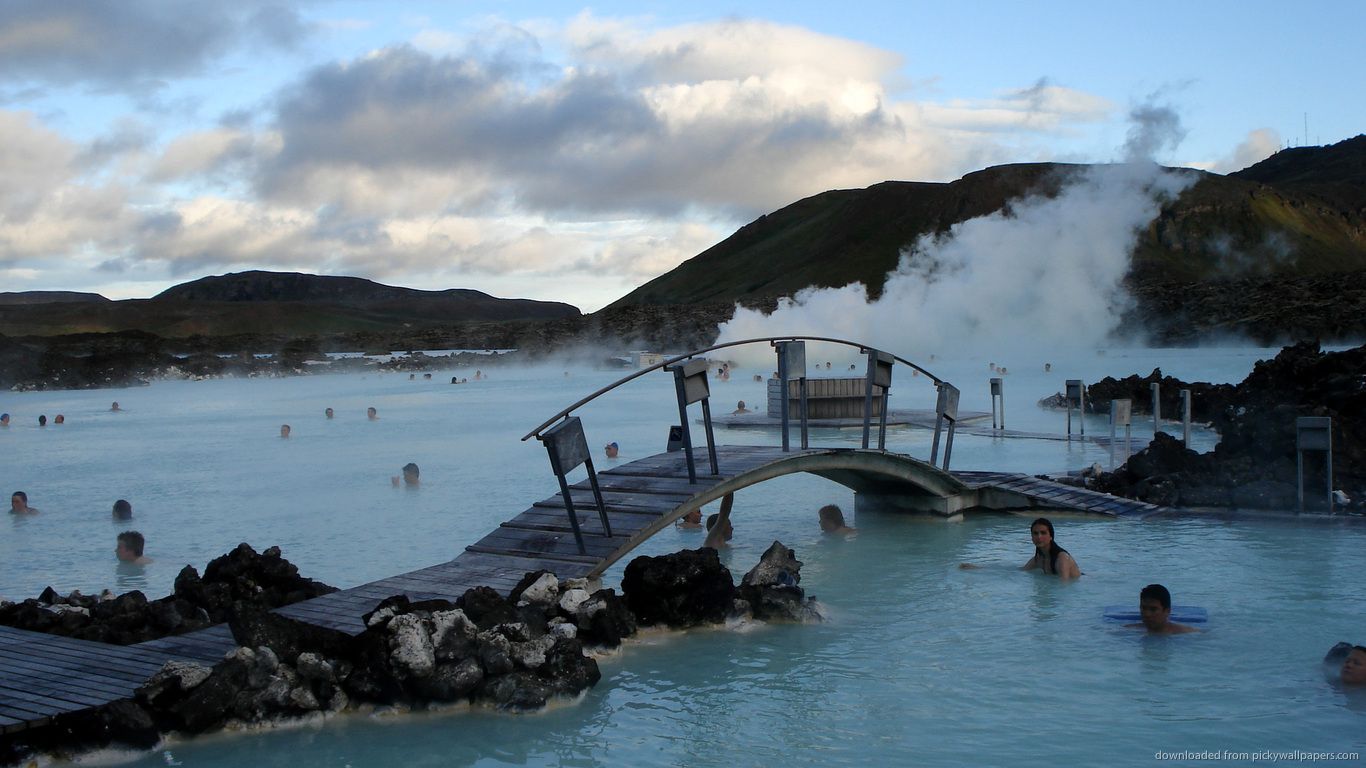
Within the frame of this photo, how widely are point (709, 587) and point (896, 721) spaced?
6.99 ft

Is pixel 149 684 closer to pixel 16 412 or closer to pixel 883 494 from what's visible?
pixel 883 494

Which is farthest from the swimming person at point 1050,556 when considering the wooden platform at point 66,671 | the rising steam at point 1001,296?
the rising steam at point 1001,296

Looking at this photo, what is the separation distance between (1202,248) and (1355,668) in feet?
453

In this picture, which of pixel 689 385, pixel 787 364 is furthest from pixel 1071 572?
pixel 689 385

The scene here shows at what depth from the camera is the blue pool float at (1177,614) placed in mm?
8578

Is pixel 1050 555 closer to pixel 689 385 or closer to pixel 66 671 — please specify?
pixel 689 385

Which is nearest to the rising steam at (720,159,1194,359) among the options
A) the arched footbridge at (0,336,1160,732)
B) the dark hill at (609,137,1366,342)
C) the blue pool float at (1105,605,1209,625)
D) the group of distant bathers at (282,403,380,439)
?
the dark hill at (609,137,1366,342)

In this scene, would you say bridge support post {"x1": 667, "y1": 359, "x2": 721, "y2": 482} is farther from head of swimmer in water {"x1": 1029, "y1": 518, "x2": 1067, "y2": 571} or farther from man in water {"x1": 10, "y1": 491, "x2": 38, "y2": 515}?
man in water {"x1": 10, "y1": 491, "x2": 38, "y2": 515}

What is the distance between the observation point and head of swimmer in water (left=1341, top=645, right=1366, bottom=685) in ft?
22.6

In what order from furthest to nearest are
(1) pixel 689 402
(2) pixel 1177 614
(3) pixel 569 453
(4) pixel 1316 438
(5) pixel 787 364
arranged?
(4) pixel 1316 438, (5) pixel 787 364, (1) pixel 689 402, (2) pixel 1177 614, (3) pixel 569 453

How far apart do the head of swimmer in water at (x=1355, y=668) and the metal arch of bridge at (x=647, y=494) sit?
4.57m

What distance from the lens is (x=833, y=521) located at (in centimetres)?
1255

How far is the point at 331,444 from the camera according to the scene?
24.9 meters

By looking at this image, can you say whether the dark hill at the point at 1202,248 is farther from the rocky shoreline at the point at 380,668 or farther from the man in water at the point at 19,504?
the rocky shoreline at the point at 380,668
